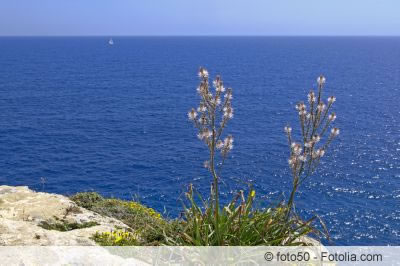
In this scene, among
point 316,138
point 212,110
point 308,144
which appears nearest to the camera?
point 212,110

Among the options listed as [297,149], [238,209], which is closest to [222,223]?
[238,209]

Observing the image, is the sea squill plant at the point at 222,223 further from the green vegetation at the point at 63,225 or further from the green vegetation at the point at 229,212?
the green vegetation at the point at 63,225

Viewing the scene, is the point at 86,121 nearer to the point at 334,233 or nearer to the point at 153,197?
the point at 153,197

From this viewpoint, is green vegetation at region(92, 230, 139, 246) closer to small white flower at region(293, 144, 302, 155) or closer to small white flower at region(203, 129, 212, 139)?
small white flower at region(203, 129, 212, 139)

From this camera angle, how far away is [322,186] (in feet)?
160

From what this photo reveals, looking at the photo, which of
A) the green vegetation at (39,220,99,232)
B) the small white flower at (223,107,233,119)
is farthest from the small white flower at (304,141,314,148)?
the green vegetation at (39,220,99,232)

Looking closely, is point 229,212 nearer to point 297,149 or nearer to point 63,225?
point 297,149

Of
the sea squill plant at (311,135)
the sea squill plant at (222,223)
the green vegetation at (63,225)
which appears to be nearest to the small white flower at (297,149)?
the sea squill plant at (311,135)

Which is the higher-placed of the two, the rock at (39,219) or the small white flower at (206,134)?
the small white flower at (206,134)

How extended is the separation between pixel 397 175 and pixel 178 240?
161 ft

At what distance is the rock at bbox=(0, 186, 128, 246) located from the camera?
8.57 meters

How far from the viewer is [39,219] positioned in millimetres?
10078

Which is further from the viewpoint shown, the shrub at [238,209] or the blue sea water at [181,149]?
the blue sea water at [181,149]

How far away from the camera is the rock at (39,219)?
337 inches
